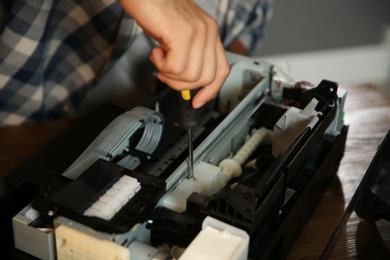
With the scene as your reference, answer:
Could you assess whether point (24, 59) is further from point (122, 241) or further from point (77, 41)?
point (122, 241)

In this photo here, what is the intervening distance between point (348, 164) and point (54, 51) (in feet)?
1.96

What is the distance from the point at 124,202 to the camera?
0.84m

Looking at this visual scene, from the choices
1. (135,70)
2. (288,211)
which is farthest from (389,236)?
(135,70)

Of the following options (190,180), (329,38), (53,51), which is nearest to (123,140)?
(190,180)

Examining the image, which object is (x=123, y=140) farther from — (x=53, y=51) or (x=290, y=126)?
(x=53, y=51)

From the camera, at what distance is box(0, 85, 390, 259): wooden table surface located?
1.03 m

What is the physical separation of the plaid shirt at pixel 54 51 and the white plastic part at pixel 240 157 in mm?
347

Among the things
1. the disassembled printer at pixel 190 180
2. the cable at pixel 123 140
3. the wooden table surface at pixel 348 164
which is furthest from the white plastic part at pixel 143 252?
the wooden table surface at pixel 348 164

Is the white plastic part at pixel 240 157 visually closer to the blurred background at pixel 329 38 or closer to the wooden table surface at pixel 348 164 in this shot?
the wooden table surface at pixel 348 164

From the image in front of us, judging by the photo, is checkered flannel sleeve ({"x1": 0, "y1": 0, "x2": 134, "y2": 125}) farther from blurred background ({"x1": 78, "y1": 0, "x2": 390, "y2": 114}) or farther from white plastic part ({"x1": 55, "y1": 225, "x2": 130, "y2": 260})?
blurred background ({"x1": 78, "y1": 0, "x2": 390, "y2": 114})

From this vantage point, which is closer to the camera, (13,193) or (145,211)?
(145,211)

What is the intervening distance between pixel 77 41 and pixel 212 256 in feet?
2.22

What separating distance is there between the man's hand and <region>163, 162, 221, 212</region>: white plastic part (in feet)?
0.55

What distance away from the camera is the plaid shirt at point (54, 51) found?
1207mm
